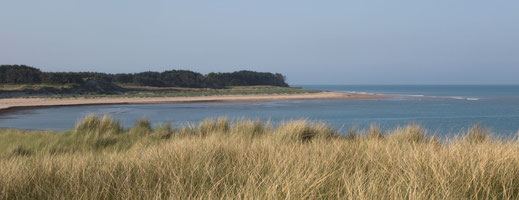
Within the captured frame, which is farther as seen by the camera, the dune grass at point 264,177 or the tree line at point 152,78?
the tree line at point 152,78

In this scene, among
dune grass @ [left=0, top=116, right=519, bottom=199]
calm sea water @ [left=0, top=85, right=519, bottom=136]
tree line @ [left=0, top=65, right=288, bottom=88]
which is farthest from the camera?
tree line @ [left=0, top=65, right=288, bottom=88]

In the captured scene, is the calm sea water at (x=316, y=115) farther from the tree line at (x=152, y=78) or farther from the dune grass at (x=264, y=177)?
the tree line at (x=152, y=78)

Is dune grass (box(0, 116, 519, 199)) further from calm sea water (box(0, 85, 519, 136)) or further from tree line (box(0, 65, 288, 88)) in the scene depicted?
tree line (box(0, 65, 288, 88))

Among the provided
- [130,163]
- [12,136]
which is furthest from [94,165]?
[12,136]

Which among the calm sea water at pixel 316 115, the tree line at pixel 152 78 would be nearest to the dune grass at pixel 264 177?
the calm sea water at pixel 316 115

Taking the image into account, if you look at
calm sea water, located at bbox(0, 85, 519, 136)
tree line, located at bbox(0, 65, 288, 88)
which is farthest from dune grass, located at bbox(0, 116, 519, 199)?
tree line, located at bbox(0, 65, 288, 88)

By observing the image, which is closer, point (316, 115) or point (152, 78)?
point (316, 115)

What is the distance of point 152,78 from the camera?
66.6 metres

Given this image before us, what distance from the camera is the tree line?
4759 cm

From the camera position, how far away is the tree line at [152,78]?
4759 cm

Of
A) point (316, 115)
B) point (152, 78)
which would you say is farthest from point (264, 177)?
point (152, 78)

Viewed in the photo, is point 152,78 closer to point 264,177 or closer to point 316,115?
point 316,115

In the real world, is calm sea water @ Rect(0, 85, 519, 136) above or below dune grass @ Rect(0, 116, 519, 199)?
below

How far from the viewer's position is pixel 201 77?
73.8 metres
